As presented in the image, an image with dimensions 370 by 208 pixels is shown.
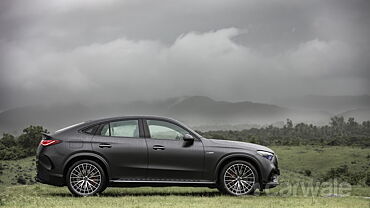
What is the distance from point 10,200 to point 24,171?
42.1m

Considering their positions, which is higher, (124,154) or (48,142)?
(48,142)

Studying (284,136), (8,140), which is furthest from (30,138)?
(284,136)

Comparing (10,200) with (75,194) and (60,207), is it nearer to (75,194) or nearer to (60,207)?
(75,194)

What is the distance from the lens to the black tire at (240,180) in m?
13.0

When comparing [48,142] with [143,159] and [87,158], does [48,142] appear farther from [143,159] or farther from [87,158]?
[143,159]

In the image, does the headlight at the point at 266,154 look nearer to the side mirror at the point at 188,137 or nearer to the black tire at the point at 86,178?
the side mirror at the point at 188,137

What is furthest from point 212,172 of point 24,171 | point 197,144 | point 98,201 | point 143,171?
point 24,171

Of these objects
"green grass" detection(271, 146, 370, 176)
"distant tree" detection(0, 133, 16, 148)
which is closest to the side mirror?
"distant tree" detection(0, 133, 16, 148)

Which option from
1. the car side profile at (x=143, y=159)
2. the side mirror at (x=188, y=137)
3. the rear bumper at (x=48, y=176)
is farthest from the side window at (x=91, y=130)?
the side mirror at (x=188, y=137)

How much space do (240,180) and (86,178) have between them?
3.40 metres

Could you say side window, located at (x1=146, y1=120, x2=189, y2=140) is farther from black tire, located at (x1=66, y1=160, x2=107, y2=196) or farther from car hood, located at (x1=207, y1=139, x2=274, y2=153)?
black tire, located at (x1=66, y1=160, x2=107, y2=196)

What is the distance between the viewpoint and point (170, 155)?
12.9 m

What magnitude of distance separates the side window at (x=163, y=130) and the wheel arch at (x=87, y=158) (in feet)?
3.95

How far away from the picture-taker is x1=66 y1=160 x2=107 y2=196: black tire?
41.9ft
